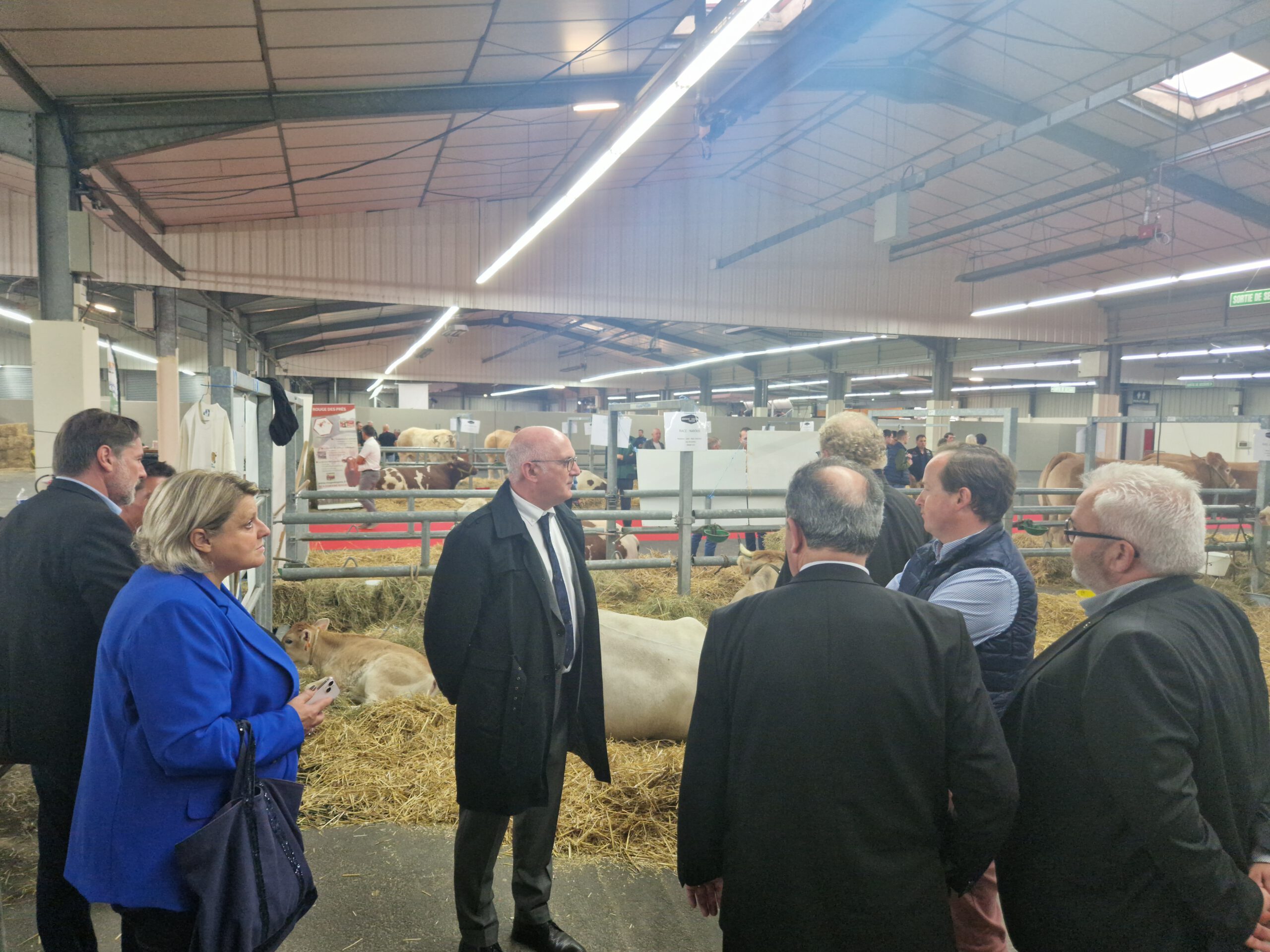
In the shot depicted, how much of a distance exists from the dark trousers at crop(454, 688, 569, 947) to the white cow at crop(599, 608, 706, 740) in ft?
4.01

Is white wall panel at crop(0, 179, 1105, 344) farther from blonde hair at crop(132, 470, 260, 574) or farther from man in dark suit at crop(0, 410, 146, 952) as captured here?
blonde hair at crop(132, 470, 260, 574)

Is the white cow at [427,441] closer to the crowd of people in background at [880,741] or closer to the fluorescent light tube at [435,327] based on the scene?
the fluorescent light tube at [435,327]

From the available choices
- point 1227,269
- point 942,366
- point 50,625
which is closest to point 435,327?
point 942,366

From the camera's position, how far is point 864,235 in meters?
16.1

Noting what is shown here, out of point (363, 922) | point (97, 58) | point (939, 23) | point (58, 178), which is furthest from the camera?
point (939, 23)

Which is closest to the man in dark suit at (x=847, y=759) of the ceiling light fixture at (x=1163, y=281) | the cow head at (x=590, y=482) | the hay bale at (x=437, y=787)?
the hay bale at (x=437, y=787)

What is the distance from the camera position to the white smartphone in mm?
1871

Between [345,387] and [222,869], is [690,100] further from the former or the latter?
[345,387]

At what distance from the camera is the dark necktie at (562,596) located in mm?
2543

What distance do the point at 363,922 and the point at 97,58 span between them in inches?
220

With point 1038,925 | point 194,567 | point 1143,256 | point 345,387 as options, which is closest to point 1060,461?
point 1143,256

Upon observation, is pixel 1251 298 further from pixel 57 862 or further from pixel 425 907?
pixel 57 862

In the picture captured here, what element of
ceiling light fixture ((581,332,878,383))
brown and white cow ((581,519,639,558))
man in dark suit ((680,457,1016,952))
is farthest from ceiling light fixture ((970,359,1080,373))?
man in dark suit ((680,457,1016,952))

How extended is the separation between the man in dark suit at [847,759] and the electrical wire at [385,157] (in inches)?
264
